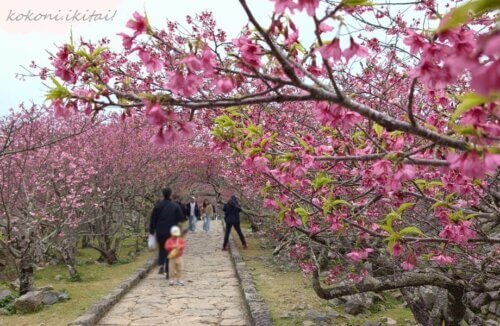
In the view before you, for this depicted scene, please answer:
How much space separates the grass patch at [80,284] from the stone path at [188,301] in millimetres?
538

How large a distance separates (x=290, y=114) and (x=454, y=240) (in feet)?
21.4

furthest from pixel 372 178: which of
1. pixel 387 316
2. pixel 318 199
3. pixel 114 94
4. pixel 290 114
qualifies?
pixel 290 114

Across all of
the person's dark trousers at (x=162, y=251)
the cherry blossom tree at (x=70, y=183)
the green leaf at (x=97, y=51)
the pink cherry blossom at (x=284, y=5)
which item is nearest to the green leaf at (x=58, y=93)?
the green leaf at (x=97, y=51)

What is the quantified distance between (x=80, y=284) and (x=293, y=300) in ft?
15.5

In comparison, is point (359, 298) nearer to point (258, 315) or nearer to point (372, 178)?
point (258, 315)

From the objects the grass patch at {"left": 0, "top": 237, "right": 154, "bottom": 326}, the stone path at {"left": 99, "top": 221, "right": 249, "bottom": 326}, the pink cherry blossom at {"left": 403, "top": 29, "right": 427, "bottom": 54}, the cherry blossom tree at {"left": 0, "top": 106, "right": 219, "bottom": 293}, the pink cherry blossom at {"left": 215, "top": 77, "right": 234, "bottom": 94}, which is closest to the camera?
the pink cherry blossom at {"left": 403, "top": 29, "right": 427, "bottom": 54}

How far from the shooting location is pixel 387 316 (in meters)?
7.12

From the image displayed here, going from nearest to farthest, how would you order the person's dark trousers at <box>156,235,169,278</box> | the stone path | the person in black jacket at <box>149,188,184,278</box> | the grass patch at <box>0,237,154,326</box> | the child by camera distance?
1. the grass patch at <box>0,237,154,326</box>
2. the stone path
3. the child
4. the person in black jacket at <box>149,188,184,278</box>
5. the person's dark trousers at <box>156,235,169,278</box>

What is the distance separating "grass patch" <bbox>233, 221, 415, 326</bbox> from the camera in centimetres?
679

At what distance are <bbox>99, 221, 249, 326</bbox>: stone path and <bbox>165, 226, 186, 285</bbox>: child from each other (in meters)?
0.24

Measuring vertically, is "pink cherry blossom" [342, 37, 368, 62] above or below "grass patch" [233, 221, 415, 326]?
above

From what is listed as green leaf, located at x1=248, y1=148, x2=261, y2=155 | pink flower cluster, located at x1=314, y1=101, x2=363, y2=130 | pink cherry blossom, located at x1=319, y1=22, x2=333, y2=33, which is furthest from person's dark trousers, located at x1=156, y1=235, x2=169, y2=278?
pink cherry blossom, located at x1=319, y1=22, x2=333, y2=33

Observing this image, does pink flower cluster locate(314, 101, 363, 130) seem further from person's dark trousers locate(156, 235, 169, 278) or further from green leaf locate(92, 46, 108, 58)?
person's dark trousers locate(156, 235, 169, 278)

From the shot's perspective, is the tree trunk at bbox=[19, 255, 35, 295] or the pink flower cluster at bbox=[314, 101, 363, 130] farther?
the tree trunk at bbox=[19, 255, 35, 295]
